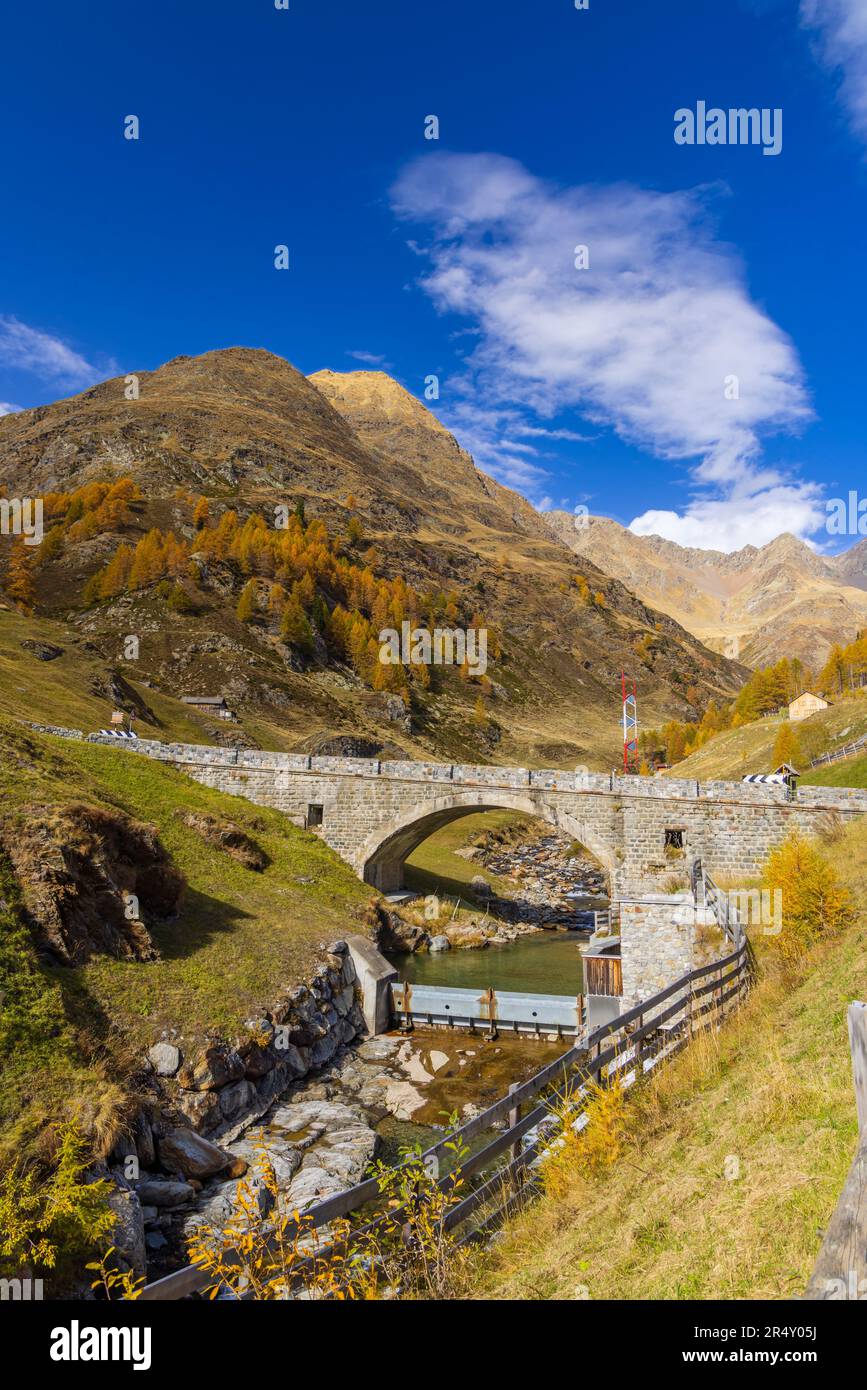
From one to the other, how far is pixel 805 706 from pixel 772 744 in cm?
1864

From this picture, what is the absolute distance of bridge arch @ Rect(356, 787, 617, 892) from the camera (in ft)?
117

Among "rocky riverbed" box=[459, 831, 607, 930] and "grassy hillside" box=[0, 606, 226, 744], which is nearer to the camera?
"rocky riverbed" box=[459, 831, 607, 930]

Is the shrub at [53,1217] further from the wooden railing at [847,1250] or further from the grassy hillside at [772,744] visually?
the grassy hillside at [772,744]

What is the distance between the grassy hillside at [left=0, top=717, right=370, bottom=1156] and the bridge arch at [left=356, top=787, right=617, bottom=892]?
12.2 feet

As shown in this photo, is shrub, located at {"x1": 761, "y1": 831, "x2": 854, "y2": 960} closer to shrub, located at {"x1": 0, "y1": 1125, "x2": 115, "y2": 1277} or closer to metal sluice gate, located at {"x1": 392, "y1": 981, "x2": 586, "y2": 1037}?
metal sluice gate, located at {"x1": 392, "y1": 981, "x2": 586, "y2": 1037}

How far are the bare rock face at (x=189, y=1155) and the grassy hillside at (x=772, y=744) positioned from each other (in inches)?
2102

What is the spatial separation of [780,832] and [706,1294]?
2964 cm

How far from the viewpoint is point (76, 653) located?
69312 millimetres

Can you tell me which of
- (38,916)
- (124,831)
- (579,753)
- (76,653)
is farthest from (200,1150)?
(579,753)

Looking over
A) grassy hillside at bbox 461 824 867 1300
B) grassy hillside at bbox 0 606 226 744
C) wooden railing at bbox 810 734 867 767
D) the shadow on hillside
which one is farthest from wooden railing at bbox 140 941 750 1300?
wooden railing at bbox 810 734 867 767

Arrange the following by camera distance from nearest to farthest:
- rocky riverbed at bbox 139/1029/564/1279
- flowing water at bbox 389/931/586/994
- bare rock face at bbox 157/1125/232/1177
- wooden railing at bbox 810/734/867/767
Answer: rocky riverbed at bbox 139/1029/564/1279, bare rock face at bbox 157/1125/232/1177, flowing water at bbox 389/931/586/994, wooden railing at bbox 810/734/867/767

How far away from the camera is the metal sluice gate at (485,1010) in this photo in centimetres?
2488

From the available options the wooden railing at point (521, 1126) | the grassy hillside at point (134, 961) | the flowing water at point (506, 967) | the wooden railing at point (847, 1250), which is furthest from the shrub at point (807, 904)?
the flowing water at point (506, 967)

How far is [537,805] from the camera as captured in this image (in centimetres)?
3709
